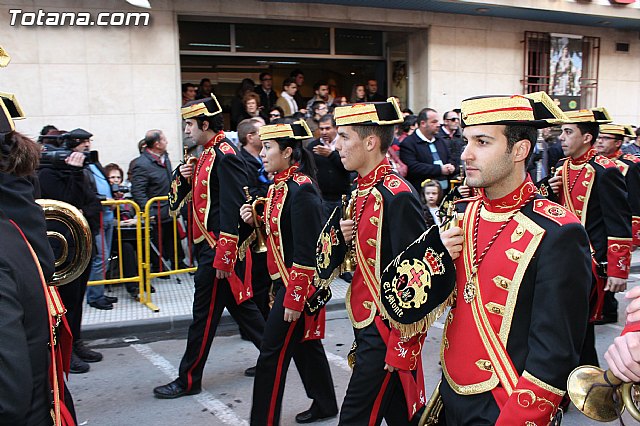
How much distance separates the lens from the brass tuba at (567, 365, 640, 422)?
1537 mm

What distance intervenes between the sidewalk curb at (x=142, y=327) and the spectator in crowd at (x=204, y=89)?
18.2ft

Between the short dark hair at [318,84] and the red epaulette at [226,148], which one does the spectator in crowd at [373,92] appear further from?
the red epaulette at [226,148]

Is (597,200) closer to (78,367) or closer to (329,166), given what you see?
(329,166)

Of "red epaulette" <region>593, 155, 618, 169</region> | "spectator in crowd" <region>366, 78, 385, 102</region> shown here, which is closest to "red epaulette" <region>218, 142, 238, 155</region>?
"red epaulette" <region>593, 155, 618, 169</region>

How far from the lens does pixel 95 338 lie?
6.55m

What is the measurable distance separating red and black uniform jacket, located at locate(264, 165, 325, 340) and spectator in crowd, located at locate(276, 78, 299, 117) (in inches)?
278

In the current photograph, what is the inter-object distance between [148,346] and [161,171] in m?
2.80

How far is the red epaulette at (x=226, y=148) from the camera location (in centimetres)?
493

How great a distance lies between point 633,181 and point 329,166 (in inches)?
141

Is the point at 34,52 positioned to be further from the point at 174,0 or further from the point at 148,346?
the point at 148,346

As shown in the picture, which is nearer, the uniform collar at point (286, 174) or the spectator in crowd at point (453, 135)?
the uniform collar at point (286, 174)

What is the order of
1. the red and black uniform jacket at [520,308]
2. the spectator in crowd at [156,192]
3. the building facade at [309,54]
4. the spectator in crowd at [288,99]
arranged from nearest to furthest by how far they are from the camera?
the red and black uniform jacket at [520,308] < the spectator in crowd at [156,192] < the building facade at [309,54] < the spectator in crowd at [288,99]

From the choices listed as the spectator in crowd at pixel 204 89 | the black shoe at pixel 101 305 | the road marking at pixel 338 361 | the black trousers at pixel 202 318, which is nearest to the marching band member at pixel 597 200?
the road marking at pixel 338 361

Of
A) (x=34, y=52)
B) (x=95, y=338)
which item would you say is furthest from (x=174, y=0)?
(x=95, y=338)
